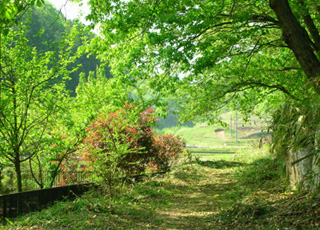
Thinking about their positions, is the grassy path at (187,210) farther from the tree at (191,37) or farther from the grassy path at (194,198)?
the tree at (191,37)

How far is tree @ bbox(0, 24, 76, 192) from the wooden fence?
1.21 metres

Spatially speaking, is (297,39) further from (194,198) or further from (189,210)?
(194,198)

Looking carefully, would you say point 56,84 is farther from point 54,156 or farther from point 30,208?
point 30,208

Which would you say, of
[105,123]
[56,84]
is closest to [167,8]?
[105,123]

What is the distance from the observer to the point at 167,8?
279 inches

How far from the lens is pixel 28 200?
748 centimetres

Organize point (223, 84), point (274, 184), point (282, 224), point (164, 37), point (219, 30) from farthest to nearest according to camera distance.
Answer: point (223, 84) < point (219, 30) < point (274, 184) < point (164, 37) < point (282, 224)

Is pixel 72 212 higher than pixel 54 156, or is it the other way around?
pixel 54 156

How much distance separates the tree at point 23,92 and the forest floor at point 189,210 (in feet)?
8.00

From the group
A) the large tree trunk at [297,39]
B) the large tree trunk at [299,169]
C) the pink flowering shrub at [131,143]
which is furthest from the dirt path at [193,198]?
the large tree trunk at [297,39]

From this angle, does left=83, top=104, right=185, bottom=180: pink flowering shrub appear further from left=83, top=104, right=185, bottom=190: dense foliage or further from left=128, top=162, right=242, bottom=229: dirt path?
left=128, top=162, right=242, bottom=229: dirt path

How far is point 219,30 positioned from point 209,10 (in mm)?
1359

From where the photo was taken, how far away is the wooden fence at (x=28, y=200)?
275 inches

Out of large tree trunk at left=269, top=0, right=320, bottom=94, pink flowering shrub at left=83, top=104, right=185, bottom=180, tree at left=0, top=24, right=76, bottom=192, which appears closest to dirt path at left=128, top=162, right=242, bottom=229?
pink flowering shrub at left=83, top=104, right=185, bottom=180
